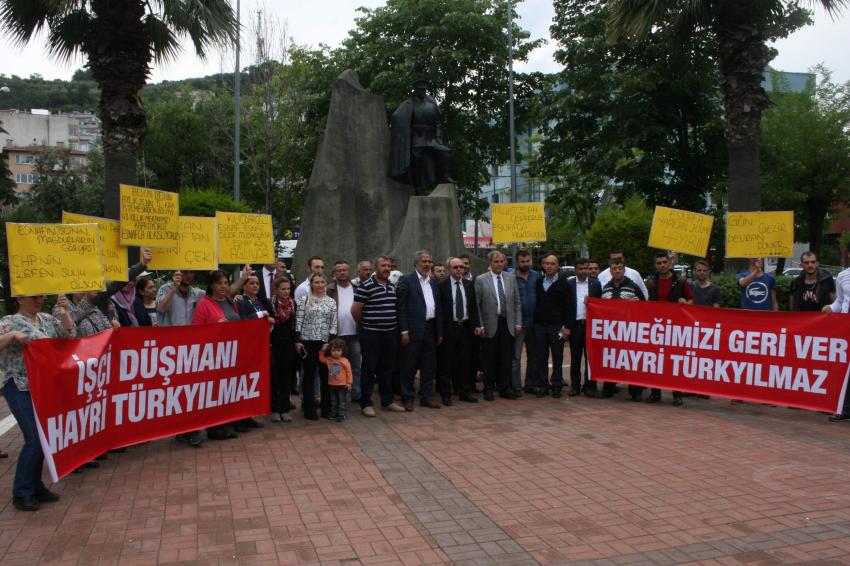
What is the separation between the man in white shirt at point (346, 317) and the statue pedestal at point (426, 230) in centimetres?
356

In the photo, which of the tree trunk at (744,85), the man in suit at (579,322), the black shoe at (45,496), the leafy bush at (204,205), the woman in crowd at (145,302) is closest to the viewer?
the black shoe at (45,496)

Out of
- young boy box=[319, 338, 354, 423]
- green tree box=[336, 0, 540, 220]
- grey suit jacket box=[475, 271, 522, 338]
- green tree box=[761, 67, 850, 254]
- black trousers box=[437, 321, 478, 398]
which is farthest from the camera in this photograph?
green tree box=[761, 67, 850, 254]

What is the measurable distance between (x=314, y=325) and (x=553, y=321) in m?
3.34

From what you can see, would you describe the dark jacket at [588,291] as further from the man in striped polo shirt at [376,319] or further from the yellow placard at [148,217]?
the yellow placard at [148,217]

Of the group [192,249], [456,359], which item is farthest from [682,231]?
[192,249]

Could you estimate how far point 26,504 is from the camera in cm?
546

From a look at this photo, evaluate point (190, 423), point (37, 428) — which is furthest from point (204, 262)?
point (37, 428)

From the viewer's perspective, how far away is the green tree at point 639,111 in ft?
67.9

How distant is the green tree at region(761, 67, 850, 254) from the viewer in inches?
1161

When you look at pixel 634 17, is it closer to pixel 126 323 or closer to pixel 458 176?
pixel 126 323

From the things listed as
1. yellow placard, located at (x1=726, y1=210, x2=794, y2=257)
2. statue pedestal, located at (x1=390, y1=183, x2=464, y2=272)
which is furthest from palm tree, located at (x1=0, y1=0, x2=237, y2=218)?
yellow placard, located at (x1=726, y1=210, x2=794, y2=257)

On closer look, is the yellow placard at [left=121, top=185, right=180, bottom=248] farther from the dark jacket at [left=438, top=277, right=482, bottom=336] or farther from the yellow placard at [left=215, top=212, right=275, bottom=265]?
the dark jacket at [left=438, top=277, right=482, bottom=336]

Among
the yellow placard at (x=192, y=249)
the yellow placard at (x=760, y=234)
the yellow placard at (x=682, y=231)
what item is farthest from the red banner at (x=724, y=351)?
the yellow placard at (x=192, y=249)

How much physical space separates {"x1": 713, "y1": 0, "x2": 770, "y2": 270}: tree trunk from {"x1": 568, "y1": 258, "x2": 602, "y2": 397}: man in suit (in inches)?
169
